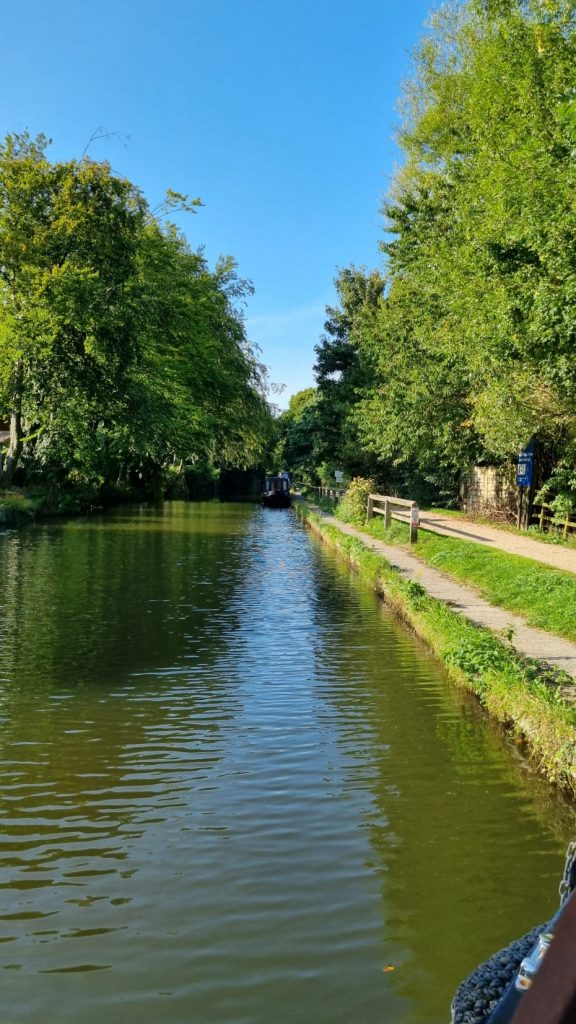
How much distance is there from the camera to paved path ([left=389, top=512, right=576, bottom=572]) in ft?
56.3

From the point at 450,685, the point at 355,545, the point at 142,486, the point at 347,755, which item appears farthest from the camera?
the point at 142,486

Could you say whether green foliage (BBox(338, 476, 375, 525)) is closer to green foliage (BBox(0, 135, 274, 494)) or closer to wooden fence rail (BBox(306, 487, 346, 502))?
wooden fence rail (BBox(306, 487, 346, 502))

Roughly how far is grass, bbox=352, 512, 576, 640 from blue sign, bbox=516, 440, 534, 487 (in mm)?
4112

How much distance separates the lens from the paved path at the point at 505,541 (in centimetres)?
1717

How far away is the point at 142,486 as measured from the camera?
53625mm

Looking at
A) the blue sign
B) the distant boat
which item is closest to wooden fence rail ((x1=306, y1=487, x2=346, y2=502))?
the distant boat

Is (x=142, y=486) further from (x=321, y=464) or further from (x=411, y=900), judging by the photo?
(x=411, y=900)

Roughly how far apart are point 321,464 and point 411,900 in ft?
187

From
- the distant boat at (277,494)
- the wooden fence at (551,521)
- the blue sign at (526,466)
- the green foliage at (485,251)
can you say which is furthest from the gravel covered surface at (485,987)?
the distant boat at (277,494)

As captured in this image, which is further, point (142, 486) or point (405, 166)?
point (142, 486)

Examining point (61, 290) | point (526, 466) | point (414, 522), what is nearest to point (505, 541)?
point (414, 522)

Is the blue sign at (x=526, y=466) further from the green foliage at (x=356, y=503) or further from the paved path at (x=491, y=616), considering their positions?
the green foliage at (x=356, y=503)

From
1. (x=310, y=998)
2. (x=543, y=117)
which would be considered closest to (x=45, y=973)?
(x=310, y=998)

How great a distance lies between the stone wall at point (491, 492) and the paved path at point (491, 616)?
404 inches
